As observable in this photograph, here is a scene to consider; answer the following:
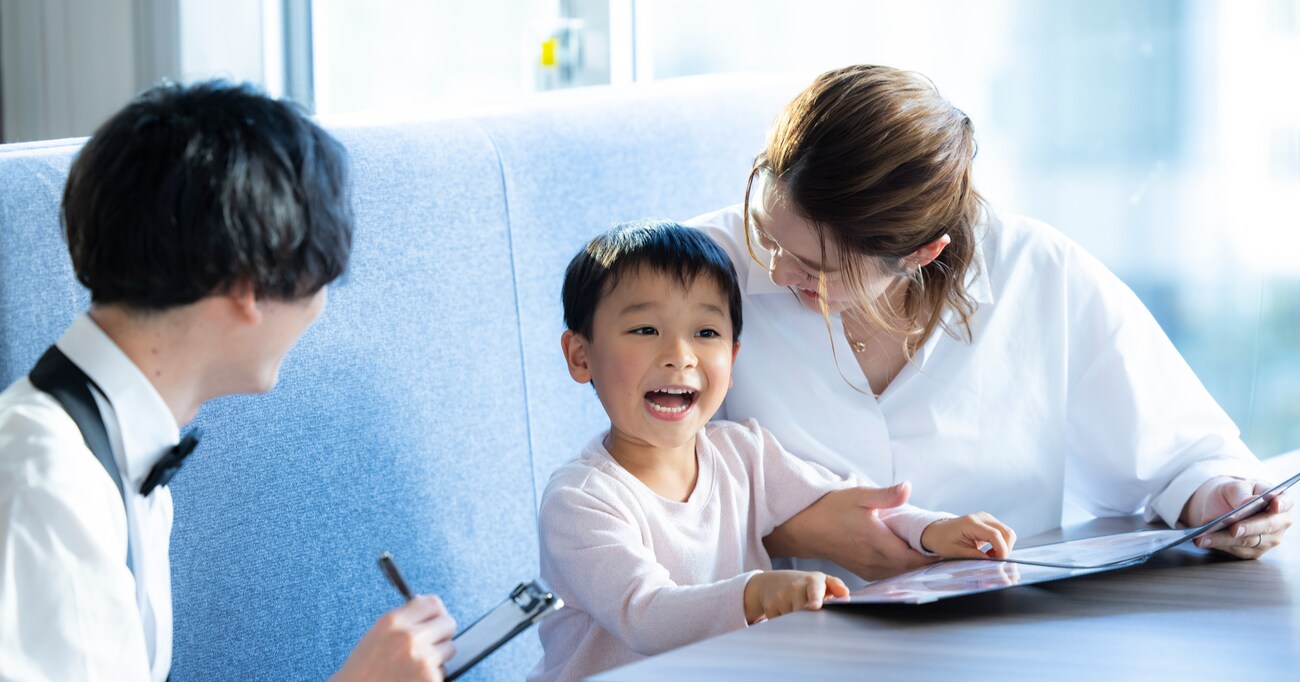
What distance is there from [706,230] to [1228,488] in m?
0.65

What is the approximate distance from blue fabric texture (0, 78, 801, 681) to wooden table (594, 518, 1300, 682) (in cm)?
65

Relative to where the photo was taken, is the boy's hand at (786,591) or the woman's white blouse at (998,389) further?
the woman's white blouse at (998,389)

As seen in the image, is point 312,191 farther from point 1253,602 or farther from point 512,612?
point 1253,602

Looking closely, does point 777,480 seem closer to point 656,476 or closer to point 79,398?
point 656,476

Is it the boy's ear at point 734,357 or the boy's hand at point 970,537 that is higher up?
the boy's ear at point 734,357

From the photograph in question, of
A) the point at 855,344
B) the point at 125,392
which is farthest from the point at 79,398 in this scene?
the point at 855,344

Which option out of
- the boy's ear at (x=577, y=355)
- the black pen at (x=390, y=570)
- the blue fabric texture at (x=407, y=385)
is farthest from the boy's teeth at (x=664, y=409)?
the black pen at (x=390, y=570)

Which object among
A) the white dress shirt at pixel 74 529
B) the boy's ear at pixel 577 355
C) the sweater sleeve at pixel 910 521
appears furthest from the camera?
the boy's ear at pixel 577 355

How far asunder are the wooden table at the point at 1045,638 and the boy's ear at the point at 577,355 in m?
0.49

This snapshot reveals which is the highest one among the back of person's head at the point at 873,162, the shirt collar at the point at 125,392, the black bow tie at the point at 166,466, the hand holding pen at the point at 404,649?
the back of person's head at the point at 873,162

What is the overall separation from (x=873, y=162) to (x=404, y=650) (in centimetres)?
70

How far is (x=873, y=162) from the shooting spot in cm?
134

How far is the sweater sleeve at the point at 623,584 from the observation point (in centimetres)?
113

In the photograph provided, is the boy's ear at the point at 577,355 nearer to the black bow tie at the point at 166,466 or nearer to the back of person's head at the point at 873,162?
the back of person's head at the point at 873,162
